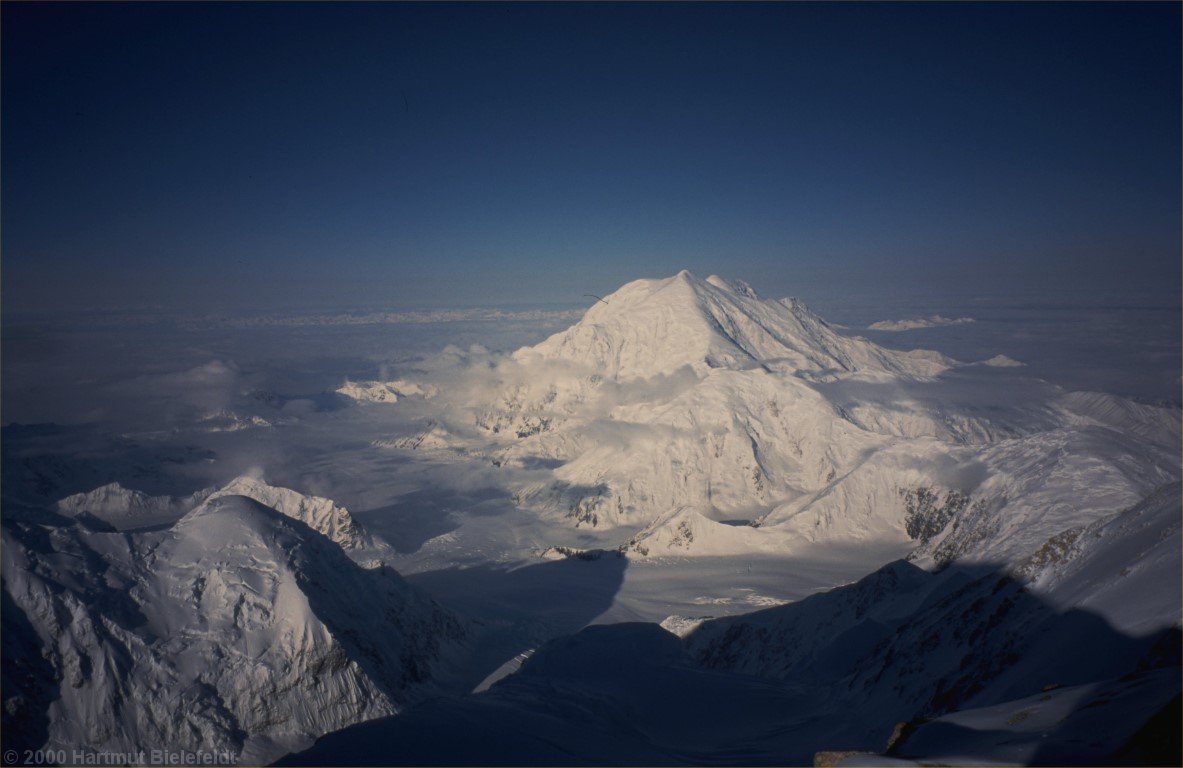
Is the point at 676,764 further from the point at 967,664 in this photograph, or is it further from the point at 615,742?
the point at 967,664

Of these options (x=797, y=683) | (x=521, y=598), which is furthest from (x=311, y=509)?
(x=797, y=683)

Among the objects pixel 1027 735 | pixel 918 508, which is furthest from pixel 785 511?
pixel 1027 735

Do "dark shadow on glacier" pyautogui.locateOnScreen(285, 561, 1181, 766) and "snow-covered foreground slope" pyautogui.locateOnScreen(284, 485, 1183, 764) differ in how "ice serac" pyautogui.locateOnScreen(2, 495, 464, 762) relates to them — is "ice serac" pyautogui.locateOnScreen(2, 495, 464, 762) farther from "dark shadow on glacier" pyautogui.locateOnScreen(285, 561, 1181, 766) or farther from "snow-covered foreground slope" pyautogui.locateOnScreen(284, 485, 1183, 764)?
"snow-covered foreground slope" pyautogui.locateOnScreen(284, 485, 1183, 764)

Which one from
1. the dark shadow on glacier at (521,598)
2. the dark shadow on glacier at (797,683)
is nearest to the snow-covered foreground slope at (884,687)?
the dark shadow on glacier at (797,683)

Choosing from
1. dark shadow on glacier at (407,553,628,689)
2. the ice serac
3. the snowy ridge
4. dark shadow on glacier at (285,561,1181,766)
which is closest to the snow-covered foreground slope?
dark shadow on glacier at (285,561,1181,766)

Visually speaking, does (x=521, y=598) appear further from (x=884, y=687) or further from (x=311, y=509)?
(x=884, y=687)

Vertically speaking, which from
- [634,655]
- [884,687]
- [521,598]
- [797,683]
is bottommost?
[521,598]

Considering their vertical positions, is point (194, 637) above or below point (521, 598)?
above
